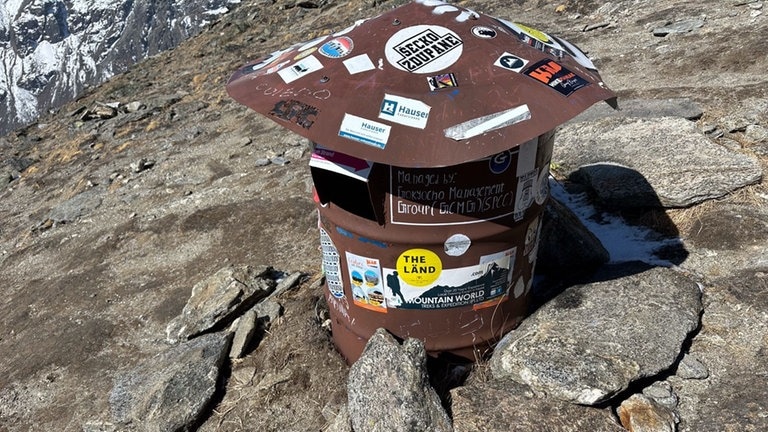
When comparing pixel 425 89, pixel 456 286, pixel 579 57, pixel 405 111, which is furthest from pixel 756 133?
pixel 405 111

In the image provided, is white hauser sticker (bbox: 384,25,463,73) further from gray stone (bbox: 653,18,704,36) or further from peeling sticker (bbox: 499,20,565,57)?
gray stone (bbox: 653,18,704,36)

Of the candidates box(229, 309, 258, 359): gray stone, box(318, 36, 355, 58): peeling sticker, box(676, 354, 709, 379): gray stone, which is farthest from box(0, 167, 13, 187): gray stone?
box(676, 354, 709, 379): gray stone

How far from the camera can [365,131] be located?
2.86 metres

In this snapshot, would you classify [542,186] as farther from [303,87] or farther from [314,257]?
[314,257]

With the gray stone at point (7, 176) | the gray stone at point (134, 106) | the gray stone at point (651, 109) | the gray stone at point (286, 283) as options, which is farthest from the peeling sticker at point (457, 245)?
the gray stone at point (7, 176)

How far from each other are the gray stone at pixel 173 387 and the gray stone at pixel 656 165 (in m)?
3.26

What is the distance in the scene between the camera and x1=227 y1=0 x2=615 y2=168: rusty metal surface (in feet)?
9.20

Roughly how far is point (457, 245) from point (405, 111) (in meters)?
0.76

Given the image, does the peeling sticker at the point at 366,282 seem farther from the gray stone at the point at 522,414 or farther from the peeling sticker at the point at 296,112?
the peeling sticker at the point at 296,112

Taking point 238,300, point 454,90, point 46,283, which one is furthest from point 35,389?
point 454,90

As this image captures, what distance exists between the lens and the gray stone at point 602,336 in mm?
3113

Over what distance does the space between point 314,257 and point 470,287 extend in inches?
119

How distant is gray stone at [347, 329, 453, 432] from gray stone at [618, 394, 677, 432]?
905 mm

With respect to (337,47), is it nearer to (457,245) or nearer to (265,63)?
(265,63)
